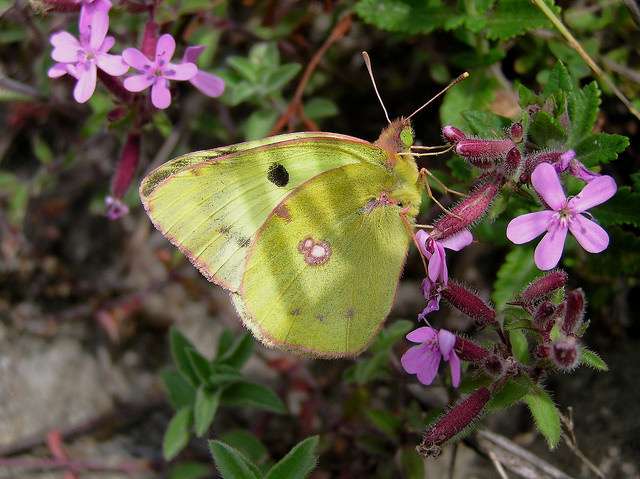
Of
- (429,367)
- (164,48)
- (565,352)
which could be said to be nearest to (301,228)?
(429,367)

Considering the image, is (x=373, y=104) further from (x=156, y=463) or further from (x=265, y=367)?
(x=156, y=463)

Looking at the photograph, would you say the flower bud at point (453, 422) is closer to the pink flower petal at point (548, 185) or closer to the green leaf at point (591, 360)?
the green leaf at point (591, 360)

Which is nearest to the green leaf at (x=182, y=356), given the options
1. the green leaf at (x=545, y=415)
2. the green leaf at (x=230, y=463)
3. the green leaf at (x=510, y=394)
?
the green leaf at (x=230, y=463)

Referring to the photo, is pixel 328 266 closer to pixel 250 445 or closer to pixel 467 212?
pixel 467 212

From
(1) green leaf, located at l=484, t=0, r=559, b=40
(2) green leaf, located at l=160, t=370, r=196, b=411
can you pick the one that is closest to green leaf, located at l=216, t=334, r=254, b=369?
(2) green leaf, located at l=160, t=370, r=196, b=411

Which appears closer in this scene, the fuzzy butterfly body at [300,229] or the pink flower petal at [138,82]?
the fuzzy butterfly body at [300,229]

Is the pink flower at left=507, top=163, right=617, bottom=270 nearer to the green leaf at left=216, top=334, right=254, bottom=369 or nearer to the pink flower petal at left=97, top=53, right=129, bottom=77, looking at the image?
the green leaf at left=216, top=334, right=254, bottom=369

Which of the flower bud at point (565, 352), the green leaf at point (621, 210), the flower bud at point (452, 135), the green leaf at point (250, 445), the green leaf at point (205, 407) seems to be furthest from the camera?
the green leaf at point (250, 445)
